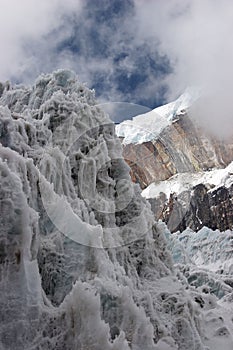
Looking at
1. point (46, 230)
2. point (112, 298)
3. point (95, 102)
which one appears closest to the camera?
point (112, 298)

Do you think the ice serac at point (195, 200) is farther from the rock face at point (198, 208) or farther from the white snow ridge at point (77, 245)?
the white snow ridge at point (77, 245)

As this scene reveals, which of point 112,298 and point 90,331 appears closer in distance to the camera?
point 90,331

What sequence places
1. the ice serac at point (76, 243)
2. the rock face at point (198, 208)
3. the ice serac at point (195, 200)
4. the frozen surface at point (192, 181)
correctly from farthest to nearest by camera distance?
the frozen surface at point (192, 181) → the ice serac at point (195, 200) → the rock face at point (198, 208) → the ice serac at point (76, 243)

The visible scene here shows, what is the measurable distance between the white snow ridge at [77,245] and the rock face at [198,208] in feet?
227

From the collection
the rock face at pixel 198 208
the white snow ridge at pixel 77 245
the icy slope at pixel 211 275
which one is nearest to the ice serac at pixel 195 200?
the rock face at pixel 198 208

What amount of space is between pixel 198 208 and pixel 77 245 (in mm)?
83610

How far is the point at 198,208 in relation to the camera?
9031 cm

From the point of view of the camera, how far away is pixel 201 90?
12438cm

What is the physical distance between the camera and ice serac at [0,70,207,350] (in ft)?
24.1

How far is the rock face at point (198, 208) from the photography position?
8594cm

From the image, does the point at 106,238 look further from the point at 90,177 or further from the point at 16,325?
the point at 16,325

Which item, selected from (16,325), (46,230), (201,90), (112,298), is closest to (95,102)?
(46,230)

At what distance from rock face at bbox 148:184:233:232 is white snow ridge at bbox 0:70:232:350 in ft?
227

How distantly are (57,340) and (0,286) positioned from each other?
1433mm
